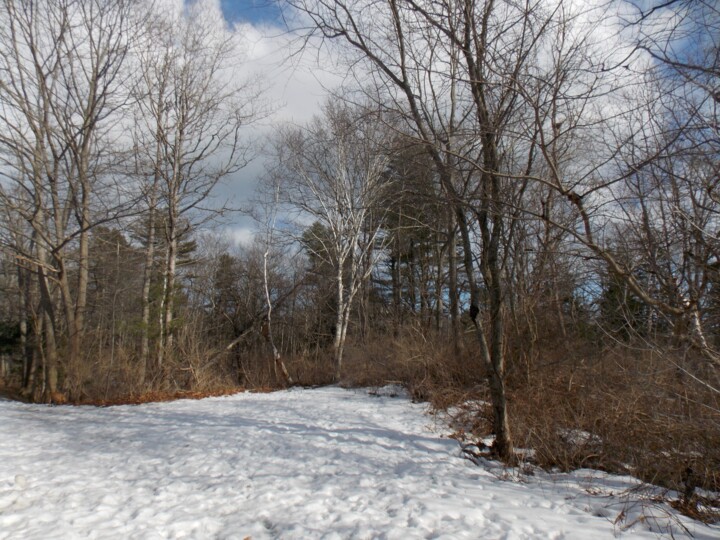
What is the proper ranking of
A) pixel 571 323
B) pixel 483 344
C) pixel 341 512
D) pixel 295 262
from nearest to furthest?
1. pixel 341 512
2. pixel 483 344
3. pixel 571 323
4. pixel 295 262

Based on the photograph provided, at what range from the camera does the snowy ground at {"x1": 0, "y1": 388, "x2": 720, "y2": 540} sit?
3705mm

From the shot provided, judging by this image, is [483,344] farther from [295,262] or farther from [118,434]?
[295,262]

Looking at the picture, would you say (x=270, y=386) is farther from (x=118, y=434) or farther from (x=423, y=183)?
(x=423, y=183)

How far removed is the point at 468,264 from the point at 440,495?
376 cm

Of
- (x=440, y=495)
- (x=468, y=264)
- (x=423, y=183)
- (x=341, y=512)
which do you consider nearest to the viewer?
(x=341, y=512)

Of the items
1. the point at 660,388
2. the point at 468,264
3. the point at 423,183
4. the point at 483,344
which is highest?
the point at 423,183

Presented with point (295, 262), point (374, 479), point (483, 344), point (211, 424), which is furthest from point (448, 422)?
point (295, 262)

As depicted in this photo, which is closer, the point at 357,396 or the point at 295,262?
the point at 357,396

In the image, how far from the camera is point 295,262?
27.7 meters

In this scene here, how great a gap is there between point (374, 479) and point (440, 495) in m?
0.75

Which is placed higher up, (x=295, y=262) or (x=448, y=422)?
(x=295, y=262)

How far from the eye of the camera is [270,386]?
51.5 feet

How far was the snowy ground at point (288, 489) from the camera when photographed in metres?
3.71

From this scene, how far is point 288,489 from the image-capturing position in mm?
4594
